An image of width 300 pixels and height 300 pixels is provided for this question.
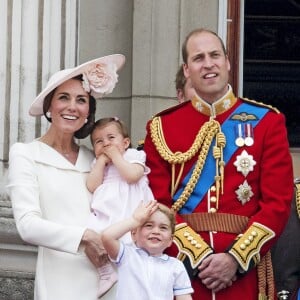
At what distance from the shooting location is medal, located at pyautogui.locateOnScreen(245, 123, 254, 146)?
5.73 metres

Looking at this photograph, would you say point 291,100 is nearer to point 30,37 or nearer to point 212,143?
point 30,37

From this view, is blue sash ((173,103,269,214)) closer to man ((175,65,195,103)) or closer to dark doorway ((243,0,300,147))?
man ((175,65,195,103))

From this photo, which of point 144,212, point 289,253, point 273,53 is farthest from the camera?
point 273,53

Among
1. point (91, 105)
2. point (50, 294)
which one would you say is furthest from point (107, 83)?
point (50, 294)

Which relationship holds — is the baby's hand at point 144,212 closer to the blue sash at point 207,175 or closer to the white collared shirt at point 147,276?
the white collared shirt at point 147,276

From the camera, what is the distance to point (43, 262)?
572 centimetres

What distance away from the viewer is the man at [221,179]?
563 centimetres

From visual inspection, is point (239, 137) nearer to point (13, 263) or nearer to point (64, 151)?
point (64, 151)

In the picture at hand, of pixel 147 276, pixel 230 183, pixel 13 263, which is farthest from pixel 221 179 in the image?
pixel 13 263

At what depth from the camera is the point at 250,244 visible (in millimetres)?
5609

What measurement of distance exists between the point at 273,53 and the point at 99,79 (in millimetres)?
2427

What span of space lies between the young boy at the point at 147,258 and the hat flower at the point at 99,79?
538 millimetres

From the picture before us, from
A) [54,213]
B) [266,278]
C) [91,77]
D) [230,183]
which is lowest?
[266,278]

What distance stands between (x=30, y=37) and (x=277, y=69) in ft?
5.22
